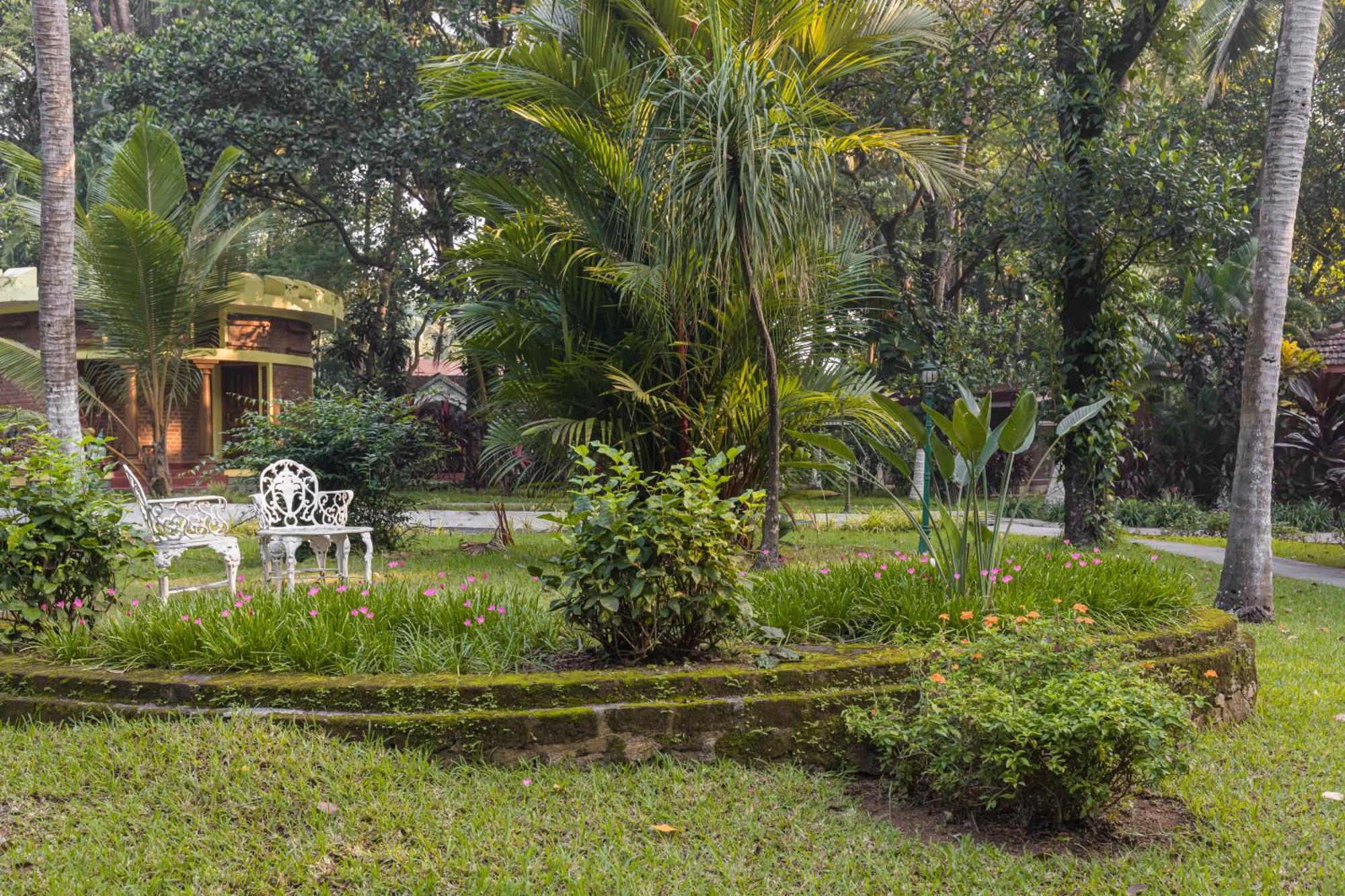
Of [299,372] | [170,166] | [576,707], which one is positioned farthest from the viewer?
[299,372]

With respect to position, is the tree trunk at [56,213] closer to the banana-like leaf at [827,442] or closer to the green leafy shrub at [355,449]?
the green leafy shrub at [355,449]

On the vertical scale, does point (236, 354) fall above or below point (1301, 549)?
above

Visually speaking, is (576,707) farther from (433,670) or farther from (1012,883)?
(1012,883)

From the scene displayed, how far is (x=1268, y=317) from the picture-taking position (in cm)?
743

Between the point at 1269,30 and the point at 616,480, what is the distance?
24.0 m

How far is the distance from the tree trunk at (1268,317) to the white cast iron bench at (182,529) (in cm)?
695

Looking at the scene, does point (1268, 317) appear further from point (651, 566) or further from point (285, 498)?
point (285, 498)

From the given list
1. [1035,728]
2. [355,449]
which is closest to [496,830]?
[1035,728]

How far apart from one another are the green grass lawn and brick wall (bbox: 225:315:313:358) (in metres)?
15.4

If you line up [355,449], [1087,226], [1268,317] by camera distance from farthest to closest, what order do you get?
[1087,226] → [355,449] → [1268,317]

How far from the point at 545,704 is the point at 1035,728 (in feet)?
5.58

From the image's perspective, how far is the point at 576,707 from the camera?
154 inches

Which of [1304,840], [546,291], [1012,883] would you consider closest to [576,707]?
[1012,883]

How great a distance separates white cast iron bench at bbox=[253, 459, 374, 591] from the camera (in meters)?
7.68
